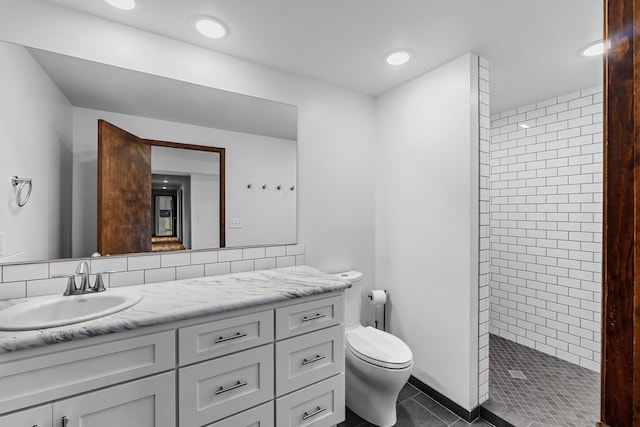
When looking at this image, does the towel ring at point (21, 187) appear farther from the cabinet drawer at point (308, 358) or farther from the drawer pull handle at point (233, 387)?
the cabinet drawer at point (308, 358)

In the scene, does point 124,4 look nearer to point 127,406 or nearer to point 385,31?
point 385,31

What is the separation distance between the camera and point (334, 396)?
60.9 inches

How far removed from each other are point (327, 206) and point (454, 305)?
3.66 feet

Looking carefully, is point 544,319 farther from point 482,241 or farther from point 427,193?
point 427,193

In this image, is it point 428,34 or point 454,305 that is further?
point 454,305

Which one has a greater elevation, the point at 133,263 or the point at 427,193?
the point at 427,193

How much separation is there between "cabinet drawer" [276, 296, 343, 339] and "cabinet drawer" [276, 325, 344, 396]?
0.04m

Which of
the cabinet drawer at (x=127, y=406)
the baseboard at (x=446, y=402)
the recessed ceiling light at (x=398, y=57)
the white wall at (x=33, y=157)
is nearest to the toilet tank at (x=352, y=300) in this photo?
the baseboard at (x=446, y=402)

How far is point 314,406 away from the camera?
1.49 m

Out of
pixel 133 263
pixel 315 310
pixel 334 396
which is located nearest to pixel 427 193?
pixel 315 310

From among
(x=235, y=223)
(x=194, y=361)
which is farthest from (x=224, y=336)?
(x=235, y=223)

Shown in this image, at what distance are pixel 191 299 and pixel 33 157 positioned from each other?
1.02 meters

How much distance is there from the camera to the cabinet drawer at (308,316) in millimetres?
1395

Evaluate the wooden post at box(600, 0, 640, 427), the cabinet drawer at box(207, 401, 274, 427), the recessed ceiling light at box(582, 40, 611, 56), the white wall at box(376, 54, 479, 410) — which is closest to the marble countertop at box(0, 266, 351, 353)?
the cabinet drawer at box(207, 401, 274, 427)
